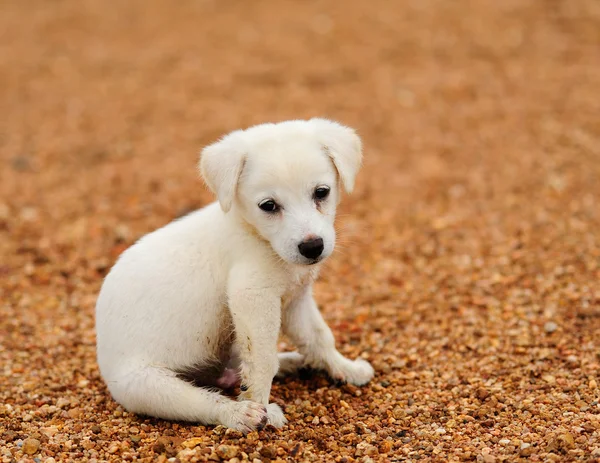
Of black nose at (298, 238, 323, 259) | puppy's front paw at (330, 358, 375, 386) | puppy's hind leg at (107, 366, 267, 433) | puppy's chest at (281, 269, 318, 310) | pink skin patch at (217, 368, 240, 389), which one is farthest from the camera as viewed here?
puppy's front paw at (330, 358, 375, 386)

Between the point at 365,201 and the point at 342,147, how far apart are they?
4236 millimetres

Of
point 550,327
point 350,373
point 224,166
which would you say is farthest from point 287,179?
point 550,327

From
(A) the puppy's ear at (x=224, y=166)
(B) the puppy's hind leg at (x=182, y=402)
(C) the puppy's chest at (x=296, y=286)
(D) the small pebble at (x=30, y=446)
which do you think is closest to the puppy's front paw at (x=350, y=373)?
(C) the puppy's chest at (x=296, y=286)

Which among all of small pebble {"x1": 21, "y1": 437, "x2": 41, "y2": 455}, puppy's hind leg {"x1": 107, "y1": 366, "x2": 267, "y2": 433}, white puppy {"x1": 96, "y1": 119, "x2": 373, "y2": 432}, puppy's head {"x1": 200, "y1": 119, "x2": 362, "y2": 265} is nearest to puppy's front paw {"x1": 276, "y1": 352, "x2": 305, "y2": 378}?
white puppy {"x1": 96, "y1": 119, "x2": 373, "y2": 432}

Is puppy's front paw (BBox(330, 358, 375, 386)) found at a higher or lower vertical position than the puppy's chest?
lower

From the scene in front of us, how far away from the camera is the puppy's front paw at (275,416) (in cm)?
461

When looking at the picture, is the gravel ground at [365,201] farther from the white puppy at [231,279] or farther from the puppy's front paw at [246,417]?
the white puppy at [231,279]

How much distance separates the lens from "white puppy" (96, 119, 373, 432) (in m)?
4.51

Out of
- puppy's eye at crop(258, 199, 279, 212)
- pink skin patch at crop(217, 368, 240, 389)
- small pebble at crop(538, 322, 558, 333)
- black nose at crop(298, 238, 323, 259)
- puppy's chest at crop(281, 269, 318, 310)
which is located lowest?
pink skin patch at crop(217, 368, 240, 389)

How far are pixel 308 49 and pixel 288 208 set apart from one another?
9.66 meters

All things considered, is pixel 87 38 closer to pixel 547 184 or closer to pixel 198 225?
pixel 547 184

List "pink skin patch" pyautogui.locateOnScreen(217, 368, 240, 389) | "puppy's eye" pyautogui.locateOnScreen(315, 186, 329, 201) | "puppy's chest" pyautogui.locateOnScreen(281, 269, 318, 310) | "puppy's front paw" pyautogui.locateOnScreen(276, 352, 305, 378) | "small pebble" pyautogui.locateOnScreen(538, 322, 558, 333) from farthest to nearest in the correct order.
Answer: "small pebble" pyautogui.locateOnScreen(538, 322, 558, 333) < "puppy's front paw" pyautogui.locateOnScreen(276, 352, 305, 378) < "pink skin patch" pyautogui.locateOnScreen(217, 368, 240, 389) < "puppy's chest" pyautogui.locateOnScreen(281, 269, 318, 310) < "puppy's eye" pyautogui.locateOnScreen(315, 186, 329, 201)

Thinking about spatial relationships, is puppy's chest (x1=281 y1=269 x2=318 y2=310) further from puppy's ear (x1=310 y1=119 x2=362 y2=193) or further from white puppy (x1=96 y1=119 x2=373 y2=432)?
puppy's ear (x1=310 y1=119 x2=362 y2=193)

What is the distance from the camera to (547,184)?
29.0 ft
